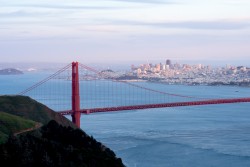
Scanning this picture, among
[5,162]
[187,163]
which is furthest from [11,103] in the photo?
[5,162]

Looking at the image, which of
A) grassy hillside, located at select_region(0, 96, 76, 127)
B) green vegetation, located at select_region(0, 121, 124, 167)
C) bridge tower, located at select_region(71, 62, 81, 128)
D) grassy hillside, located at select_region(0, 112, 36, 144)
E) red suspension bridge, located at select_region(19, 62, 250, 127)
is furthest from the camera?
red suspension bridge, located at select_region(19, 62, 250, 127)

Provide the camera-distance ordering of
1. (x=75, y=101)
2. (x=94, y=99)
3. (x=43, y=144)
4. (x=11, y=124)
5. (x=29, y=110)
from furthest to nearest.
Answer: (x=94, y=99)
(x=75, y=101)
(x=29, y=110)
(x=11, y=124)
(x=43, y=144)

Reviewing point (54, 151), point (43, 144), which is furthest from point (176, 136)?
point (54, 151)

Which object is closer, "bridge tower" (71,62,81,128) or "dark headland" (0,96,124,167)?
"dark headland" (0,96,124,167)

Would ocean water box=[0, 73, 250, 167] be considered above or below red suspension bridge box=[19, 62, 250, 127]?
below

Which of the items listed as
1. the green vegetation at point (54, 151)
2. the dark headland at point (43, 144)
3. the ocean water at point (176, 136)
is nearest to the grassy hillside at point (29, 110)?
the dark headland at point (43, 144)

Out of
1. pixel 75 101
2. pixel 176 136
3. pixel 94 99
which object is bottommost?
pixel 176 136

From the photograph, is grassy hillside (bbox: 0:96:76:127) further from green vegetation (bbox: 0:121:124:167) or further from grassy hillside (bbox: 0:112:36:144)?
green vegetation (bbox: 0:121:124:167)

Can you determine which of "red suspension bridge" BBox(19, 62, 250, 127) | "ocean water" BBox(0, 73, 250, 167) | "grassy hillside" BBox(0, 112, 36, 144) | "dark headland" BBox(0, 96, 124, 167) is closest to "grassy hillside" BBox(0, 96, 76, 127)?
"dark headland" BBox(0, 96, 124, 167)

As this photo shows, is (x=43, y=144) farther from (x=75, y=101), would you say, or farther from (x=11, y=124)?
(x=75, y=101)
